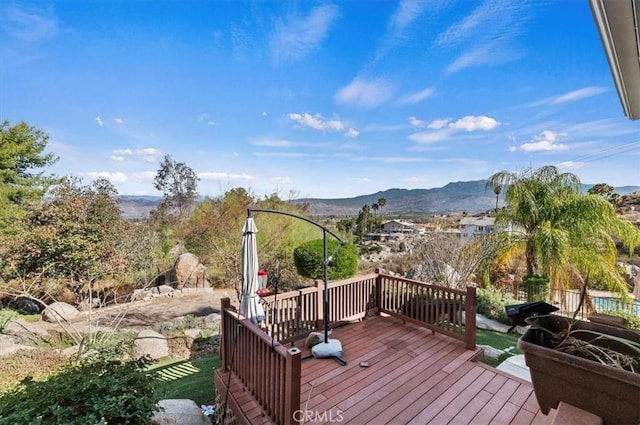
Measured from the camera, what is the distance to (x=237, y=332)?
323 cm

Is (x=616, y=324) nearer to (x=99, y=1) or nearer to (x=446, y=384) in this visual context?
(x=446, y=384)

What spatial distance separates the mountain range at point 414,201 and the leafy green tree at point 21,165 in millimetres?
3559

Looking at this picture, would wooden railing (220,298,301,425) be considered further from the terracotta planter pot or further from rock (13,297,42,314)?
rock (13,297,42,314)

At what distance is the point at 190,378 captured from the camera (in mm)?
4863

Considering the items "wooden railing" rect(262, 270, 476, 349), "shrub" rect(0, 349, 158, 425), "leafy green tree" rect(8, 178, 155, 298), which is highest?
"leafy green tree" rect(8, 178, 155, 298)

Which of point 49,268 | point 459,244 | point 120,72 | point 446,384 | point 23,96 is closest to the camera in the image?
point 446,384

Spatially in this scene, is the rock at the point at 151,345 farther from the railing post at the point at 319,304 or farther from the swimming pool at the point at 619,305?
the swimming pool at the point at 619,305

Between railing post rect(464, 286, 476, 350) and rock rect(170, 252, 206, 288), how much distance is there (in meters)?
10.2

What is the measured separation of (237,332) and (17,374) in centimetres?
506

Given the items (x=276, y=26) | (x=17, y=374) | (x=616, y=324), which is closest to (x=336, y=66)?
(x=276, y=26)

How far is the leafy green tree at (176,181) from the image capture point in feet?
51.2

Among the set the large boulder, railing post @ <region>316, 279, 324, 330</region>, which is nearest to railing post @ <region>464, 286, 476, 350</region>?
railing post @ <region>316, 279, 324, 330</region>

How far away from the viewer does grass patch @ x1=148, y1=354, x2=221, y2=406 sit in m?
4.20

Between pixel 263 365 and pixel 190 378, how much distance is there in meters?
3.10
